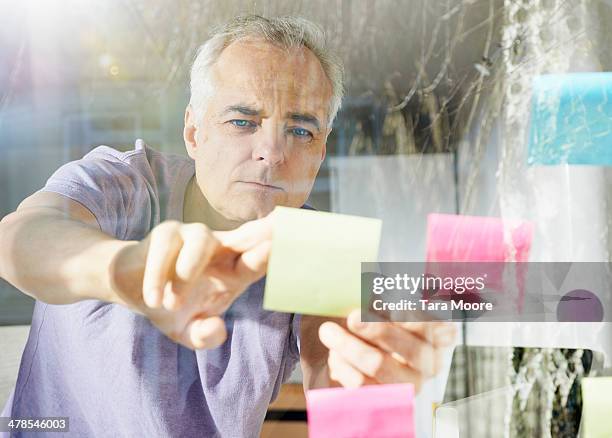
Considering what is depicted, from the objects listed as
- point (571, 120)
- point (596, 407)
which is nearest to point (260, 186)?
point (571, 120)

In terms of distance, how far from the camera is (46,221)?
3.76 feet

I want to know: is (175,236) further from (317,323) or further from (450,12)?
(450,12)

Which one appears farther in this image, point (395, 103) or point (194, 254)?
point (395, 103)

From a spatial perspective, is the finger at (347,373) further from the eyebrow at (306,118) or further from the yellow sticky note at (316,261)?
the eyebrow at (306,118)

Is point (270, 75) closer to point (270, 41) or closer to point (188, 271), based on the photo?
point (270, 41)

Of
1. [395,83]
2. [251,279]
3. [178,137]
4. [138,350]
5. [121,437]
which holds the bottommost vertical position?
[121,437]

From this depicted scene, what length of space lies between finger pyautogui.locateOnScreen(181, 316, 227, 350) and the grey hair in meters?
0.35

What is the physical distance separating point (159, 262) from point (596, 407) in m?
0.79

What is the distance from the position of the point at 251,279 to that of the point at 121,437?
363 mm

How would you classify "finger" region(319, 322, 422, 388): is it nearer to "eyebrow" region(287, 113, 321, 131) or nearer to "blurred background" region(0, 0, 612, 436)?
"blurred background" region(0, 0, 612, 436)

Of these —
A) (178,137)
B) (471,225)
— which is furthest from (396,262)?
(178,137)

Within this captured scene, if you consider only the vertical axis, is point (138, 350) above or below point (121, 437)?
above

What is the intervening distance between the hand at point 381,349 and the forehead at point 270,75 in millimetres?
381

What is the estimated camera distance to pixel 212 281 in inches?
43.4
